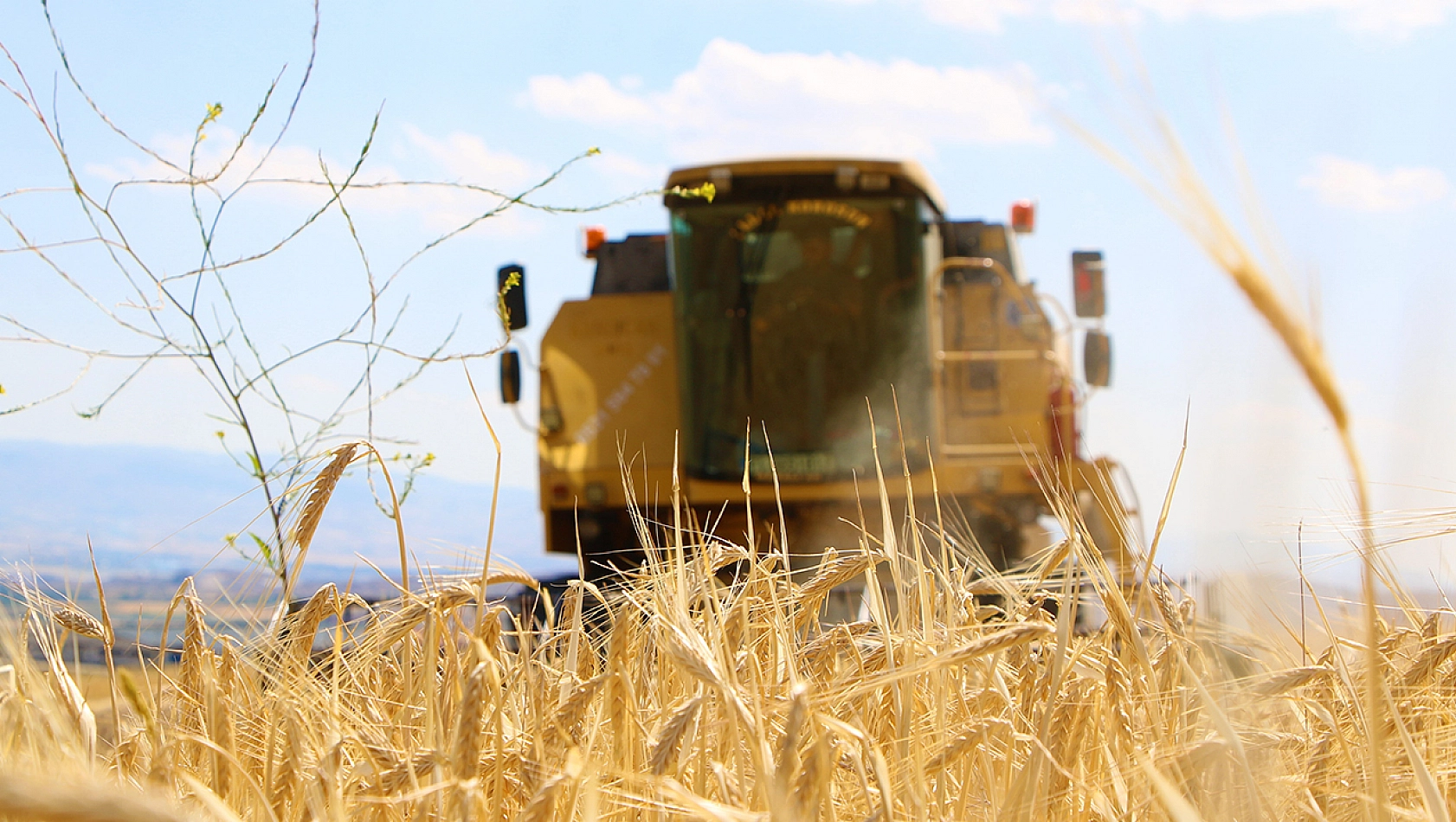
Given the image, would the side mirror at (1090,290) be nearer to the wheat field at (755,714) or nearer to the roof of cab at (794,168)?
the roof of cab at (794,168)

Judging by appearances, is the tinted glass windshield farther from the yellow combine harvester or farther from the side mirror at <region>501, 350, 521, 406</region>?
the side mirror at <region>501, 350, 521, 406</region>

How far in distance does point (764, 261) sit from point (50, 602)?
4.64 m

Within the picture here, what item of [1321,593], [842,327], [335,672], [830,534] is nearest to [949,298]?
[842,327]

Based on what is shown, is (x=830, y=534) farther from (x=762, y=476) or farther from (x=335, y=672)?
(x=335, y=672)

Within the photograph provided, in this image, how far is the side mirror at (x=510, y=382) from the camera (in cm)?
656

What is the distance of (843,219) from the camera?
584 cm

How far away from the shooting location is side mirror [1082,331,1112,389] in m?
5.79

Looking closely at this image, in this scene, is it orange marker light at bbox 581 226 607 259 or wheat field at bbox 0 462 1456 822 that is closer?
wheat field at bbox 0 462 1456 822

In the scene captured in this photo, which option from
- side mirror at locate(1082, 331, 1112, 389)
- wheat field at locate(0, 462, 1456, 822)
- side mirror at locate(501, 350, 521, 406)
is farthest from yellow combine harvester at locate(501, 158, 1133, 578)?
wheat field at locate(0, 462, 1456, 822)

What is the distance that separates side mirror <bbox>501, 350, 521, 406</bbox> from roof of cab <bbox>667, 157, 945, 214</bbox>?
5.45 feet

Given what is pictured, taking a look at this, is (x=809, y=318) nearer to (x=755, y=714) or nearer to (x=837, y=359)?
(x=837, y=359)

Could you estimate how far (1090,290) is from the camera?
18.7 ft

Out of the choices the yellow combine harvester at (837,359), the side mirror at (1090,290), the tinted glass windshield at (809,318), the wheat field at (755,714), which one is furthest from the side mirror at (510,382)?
the wheat field at (755,714)

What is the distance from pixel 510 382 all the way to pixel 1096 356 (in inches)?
145
